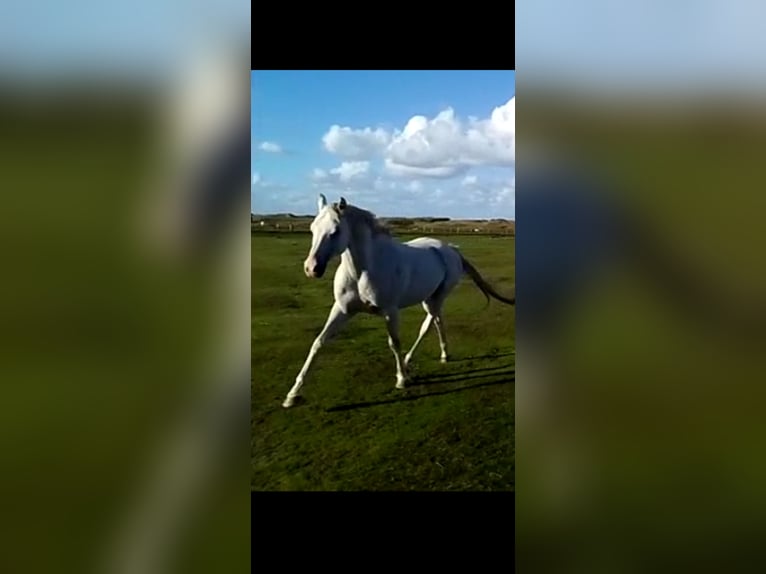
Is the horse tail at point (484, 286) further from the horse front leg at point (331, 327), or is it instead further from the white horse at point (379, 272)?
the horse front leg at point (331, 327)

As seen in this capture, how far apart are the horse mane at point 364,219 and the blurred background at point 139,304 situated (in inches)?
71.1

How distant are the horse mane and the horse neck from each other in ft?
0.06

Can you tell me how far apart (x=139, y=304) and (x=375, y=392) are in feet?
6.73

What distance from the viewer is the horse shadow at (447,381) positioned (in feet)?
9.07

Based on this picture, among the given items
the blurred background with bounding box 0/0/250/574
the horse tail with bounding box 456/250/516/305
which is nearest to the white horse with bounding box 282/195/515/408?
the horse tail with bounding box 456/250/516/305

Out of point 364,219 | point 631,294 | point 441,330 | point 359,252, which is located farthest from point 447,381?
point 631,294

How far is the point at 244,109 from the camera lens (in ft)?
2.64

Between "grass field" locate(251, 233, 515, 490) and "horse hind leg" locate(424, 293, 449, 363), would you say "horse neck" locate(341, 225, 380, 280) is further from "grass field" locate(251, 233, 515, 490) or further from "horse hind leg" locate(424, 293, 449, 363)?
"horse hind leg" locate(424, 293, 449, 363)

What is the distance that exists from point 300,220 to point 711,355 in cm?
189

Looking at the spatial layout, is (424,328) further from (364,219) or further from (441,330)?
(364,219)

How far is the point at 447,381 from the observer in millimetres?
2859

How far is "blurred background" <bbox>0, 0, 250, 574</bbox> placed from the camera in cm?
80

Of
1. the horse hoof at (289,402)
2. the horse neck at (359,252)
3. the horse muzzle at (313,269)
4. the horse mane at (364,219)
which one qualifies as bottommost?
the horse hoof at (289,402)

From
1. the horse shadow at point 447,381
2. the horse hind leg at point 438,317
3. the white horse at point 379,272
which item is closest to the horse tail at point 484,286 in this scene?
the white horse at point 379,272
